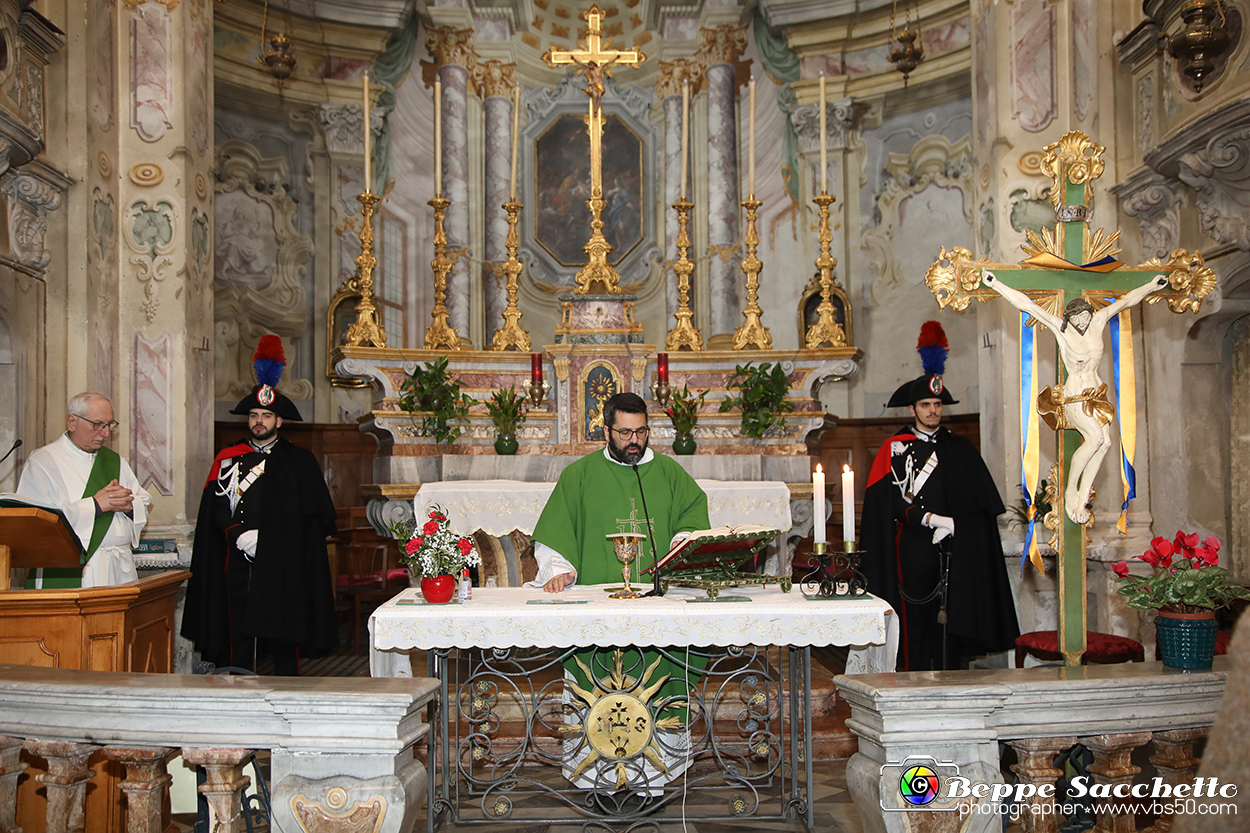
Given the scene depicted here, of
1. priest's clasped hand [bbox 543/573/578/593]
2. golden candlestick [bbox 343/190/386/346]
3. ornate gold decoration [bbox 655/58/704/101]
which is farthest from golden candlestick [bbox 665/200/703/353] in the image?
priest's clasped hand [bbox 543/573/578/593]

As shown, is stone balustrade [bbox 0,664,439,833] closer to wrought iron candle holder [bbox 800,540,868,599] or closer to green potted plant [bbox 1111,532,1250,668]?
wrought iron candle holder [bbox 800,540,868,599]

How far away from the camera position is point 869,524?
6.12 m

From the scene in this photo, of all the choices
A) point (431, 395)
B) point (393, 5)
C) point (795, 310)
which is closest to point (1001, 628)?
point (431, 395)

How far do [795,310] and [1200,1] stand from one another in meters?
6.16

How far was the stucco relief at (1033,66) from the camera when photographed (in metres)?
6.90

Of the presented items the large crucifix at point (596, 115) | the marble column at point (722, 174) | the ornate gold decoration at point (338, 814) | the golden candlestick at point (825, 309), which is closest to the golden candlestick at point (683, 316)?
the large crucifix at point (596, 115)

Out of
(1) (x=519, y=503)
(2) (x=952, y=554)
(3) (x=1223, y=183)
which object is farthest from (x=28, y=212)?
(3) (x=1223, y=183)

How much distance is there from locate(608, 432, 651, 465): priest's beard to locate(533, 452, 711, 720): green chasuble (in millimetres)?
79

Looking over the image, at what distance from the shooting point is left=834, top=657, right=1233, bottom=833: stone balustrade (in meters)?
3.19

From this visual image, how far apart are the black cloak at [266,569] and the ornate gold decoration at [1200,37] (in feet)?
19.1

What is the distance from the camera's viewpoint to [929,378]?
5.96 m

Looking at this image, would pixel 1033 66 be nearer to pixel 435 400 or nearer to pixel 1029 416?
pixel 1029 416

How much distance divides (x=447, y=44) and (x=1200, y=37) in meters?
8.45

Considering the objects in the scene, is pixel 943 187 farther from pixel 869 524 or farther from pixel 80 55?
pixel 80 55
